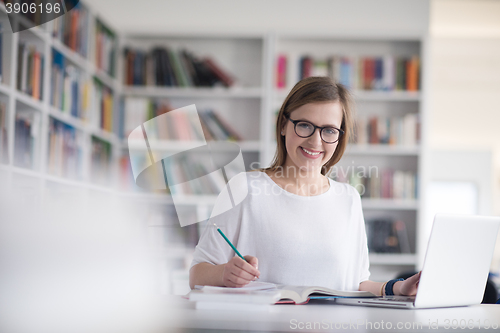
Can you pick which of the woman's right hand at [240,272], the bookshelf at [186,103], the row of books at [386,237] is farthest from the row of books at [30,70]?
the row of books at [386,237]

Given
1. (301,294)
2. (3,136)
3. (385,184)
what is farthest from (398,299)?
(385,184)

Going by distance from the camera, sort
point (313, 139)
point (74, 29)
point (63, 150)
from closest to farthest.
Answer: point (313, 139) → point (63, 150) → point (74, 29)

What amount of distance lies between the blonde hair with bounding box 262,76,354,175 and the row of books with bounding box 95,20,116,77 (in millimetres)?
2144

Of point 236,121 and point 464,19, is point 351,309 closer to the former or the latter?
point 236,121

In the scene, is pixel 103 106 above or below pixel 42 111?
above

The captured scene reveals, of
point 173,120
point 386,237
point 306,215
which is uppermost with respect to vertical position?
point 173,120

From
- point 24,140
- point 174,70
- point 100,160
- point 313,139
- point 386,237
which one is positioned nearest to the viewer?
point 313,139

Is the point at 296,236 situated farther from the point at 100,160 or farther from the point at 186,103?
the point at 186,103

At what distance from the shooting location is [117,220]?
38.4 inches

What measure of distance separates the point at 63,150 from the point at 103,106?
0.60 m

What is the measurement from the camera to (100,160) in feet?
10.6

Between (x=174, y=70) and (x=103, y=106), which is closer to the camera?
(x=103, y=106)

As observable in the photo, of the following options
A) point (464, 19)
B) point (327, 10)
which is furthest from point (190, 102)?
point (464, 19)

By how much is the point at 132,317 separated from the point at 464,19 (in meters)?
4.55
